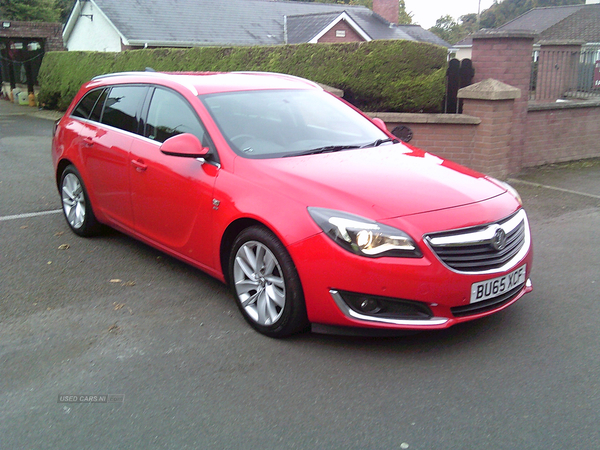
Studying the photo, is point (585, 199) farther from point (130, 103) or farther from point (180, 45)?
point (180, 45)

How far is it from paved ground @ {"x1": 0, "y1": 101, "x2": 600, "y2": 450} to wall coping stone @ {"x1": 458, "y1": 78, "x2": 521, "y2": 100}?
408 cm

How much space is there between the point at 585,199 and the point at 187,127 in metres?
5.62

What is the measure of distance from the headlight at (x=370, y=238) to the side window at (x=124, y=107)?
252cm

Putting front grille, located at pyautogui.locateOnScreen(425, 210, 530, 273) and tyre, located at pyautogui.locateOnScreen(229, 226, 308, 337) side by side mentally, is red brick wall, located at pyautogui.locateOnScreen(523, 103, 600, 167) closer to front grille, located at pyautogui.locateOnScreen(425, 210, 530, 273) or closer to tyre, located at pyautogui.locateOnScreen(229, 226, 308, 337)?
front grille, located at pyautogui.locateOnScreen(425, 210, 530, 273)

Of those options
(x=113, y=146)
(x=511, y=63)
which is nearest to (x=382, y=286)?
(x=113, y=146)

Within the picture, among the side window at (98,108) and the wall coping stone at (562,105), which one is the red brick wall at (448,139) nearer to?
the wall coping stone at (562,105)

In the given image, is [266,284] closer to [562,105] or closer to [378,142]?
[378,142]

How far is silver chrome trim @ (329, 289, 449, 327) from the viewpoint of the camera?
3.59 m

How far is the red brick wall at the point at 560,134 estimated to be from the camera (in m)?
9.95

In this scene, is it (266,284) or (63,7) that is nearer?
(266,284)

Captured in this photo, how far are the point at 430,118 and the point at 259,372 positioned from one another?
662 centimetres

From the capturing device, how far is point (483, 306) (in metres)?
3.74

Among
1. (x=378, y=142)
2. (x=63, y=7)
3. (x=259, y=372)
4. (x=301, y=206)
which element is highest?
(x=63, y=7)

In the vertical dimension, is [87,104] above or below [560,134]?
above
